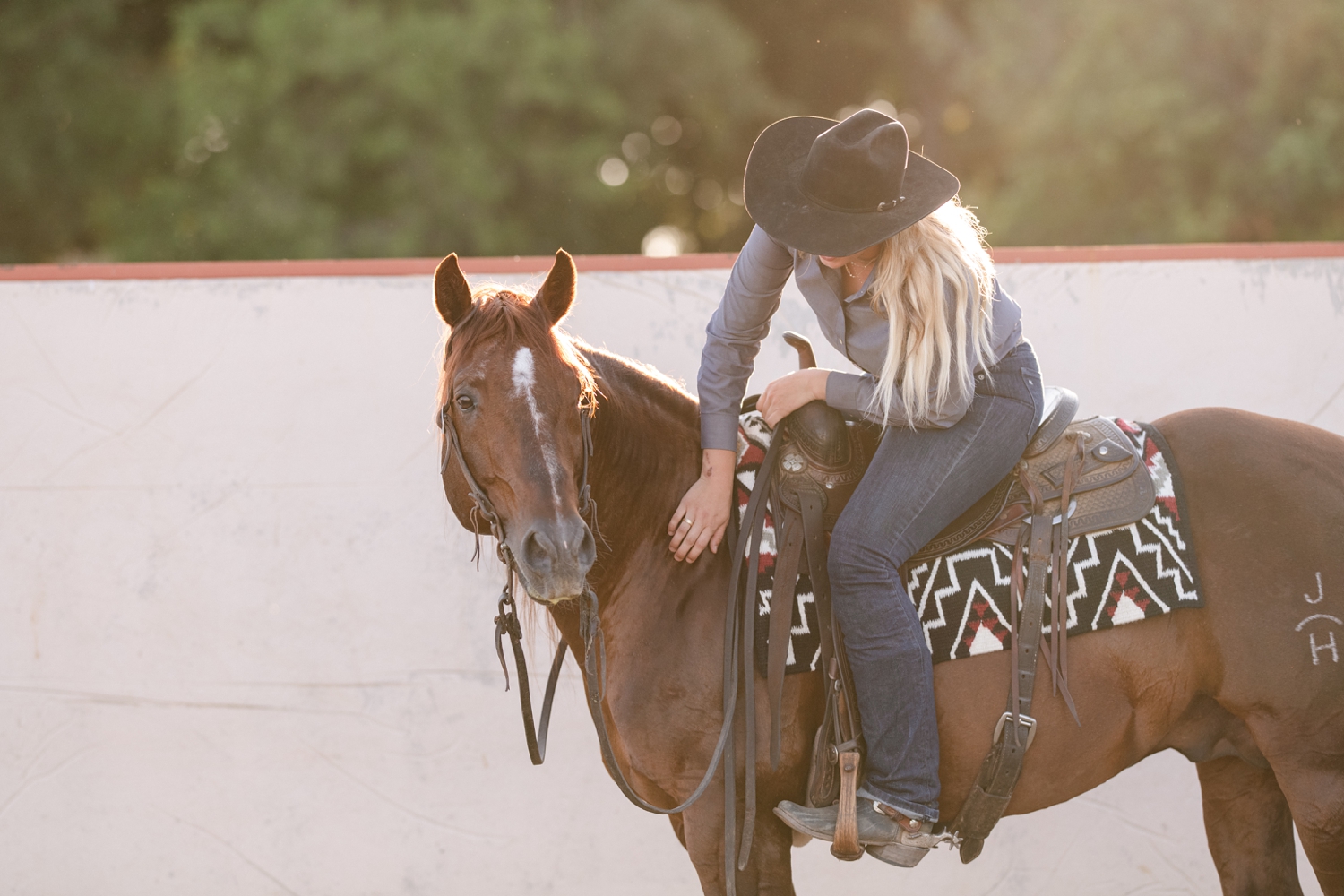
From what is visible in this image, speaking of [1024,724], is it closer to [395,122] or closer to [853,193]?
[853,193]

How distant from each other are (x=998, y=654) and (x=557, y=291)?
1321mm

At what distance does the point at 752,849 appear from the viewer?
8.18 feet

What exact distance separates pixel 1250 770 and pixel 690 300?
2274mm

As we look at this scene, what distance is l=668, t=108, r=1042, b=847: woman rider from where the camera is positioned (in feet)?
7.53

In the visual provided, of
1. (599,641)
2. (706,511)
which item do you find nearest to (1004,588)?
(706,511)

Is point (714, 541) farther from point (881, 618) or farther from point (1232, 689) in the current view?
point (1232, 689)

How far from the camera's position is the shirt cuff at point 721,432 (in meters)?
2.51

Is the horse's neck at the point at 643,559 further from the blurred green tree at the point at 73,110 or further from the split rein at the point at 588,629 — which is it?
the blurred green tree at the point at 73,110

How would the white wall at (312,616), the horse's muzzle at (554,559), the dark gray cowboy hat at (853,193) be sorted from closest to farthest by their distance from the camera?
1. the horse's muzzle at (554,559)
2. the dark gray cowboy hat at (853,193)
3. the white wall at (312,616)

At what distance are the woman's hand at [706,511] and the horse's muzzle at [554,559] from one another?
0.41m

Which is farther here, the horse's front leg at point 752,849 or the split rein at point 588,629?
the horse's front leg at point 752,849

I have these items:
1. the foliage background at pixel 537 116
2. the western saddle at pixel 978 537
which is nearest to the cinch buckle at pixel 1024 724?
the western saddle at pixel 978 537

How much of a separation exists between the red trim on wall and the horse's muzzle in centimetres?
186

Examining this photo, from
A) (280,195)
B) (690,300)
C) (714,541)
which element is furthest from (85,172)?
(714,541)
